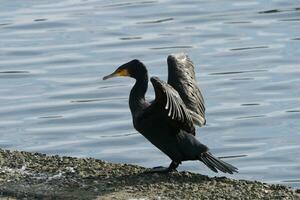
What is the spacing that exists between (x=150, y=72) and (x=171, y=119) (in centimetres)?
590

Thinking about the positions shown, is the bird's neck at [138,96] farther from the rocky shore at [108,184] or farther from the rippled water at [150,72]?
the rippled water at [150,72]

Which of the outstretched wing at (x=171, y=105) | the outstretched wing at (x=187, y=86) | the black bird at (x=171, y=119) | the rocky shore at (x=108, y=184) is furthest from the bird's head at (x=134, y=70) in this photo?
the rocky shore at (x=108, y=184)

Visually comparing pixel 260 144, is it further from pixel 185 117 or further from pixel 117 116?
pixel 185 117

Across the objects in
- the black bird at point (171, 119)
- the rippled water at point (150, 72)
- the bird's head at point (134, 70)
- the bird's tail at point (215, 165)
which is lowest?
the rippled water at point (150, 72)

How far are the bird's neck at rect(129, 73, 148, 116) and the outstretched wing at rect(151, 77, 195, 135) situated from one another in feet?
1.06

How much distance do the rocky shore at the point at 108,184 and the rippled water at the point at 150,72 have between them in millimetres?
2764

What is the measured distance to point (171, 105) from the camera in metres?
8.60

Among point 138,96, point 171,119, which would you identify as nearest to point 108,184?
point 171,119

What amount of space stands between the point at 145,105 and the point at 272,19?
8.94 m

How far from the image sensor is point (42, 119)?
1341 centimetres

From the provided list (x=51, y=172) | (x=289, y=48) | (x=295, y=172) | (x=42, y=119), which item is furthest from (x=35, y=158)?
(x=289, y=48)

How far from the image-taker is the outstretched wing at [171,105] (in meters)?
8.59

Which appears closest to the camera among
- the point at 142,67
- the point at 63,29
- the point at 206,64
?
the point at 142,67

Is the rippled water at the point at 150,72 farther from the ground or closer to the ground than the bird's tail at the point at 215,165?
closer to the ground
